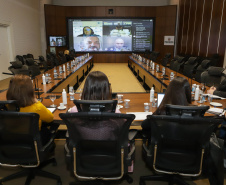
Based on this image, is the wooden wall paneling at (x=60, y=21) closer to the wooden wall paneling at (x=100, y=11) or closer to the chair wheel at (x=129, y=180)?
the wooden wall paneling at (x=100, y=11)

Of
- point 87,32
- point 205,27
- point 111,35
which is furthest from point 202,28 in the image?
point 87,32

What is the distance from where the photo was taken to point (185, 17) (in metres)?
10.2

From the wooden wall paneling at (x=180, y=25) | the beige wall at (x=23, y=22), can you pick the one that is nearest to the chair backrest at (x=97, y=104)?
the beige wall at (x=23, y=22)

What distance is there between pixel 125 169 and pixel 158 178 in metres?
0.59

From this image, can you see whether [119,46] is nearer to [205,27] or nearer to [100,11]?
[100,11]

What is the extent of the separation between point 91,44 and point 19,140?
11.6 m

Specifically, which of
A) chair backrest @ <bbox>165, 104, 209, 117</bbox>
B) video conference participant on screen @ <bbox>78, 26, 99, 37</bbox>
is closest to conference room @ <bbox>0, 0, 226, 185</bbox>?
chair backrest @ <bbox>165, 104, 209, 117</bbox>

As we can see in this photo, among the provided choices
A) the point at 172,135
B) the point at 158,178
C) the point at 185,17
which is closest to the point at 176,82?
the point at 172,135

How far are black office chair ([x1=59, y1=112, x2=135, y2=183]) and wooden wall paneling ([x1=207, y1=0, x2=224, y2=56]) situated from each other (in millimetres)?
7074

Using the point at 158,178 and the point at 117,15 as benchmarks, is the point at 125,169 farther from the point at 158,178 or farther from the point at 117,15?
the point at 117,15

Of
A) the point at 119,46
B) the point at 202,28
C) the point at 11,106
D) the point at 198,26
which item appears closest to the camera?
the point at 11,106

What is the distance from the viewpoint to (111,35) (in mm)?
12469

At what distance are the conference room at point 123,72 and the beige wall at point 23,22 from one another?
44 mm

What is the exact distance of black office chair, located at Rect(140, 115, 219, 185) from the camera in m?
1.34
